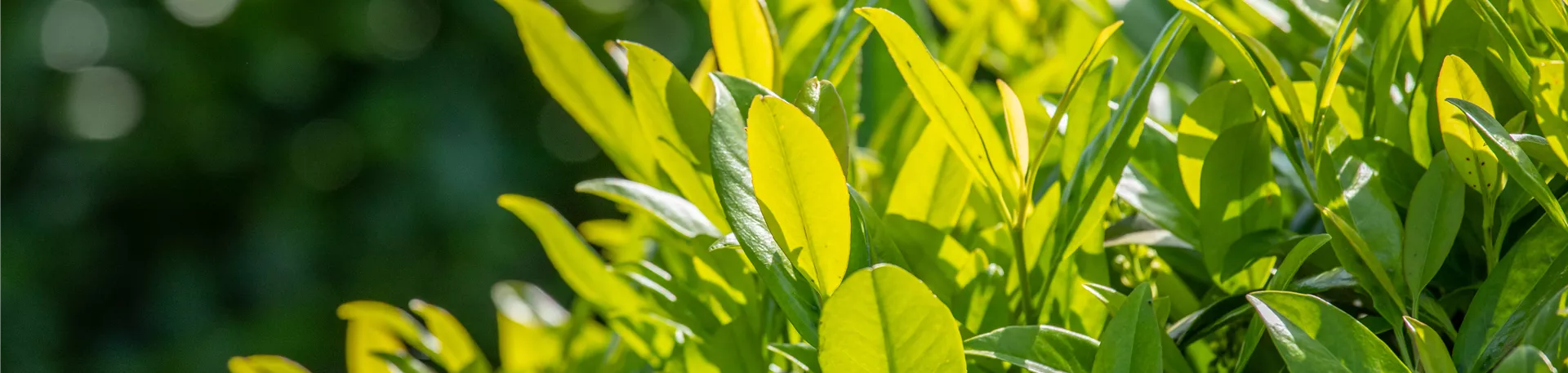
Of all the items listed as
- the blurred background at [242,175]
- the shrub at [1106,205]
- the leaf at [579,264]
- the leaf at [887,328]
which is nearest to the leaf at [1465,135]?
the shrub at [1106,205]

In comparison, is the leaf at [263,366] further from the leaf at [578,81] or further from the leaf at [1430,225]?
the leaf at [1430,225]

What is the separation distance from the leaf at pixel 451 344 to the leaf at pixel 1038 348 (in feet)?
0.66

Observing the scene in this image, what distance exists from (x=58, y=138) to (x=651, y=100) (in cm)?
244

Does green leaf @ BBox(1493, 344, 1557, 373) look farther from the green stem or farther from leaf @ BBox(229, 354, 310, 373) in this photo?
leaf @ BBox(229, 354, 310, 373)

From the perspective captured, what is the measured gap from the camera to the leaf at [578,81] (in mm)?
298

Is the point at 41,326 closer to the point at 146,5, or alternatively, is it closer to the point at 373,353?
the point at 146,5

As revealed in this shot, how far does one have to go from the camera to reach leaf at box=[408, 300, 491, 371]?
1.22ft

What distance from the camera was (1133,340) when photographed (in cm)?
21

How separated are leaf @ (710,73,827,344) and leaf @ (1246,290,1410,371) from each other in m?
0.09

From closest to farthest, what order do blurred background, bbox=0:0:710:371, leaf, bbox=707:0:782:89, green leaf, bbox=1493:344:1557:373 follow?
green leaf, bbox=1493:344:1557:373, leaf, bbox=707:0:782:89, blurred background, bbox=0:0:710:371

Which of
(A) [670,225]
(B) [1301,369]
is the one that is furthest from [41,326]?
(B) [1301,369]

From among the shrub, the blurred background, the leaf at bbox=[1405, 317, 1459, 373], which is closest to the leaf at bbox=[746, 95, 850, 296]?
the shrub

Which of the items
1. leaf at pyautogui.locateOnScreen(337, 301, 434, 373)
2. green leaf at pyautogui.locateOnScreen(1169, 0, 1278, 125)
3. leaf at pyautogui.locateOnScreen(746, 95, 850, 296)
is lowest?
leaf at pyautogui.locateOnScreen(337, 301, 434, 373)

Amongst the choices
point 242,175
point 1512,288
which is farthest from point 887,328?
point 242,175
